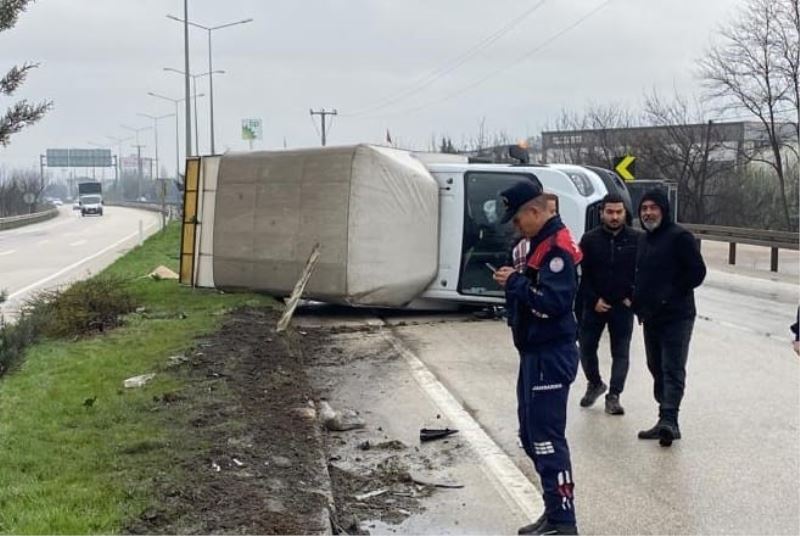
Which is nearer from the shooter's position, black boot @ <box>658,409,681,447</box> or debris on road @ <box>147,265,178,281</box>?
black boot @ <box>658,409,681,447</box>

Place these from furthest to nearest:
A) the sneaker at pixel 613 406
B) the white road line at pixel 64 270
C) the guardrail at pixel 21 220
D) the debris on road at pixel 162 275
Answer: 1. the guardrail at pixel 21 220
2. the white road line at pixel 64 270
3. the debris on road at pixel 162 275
4. the sneaker at pixel 613 406

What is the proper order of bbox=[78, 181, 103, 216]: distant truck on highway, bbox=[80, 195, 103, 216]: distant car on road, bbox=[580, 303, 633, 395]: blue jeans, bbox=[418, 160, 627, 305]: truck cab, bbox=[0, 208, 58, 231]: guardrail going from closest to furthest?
1. bbox=[580, 303, 633, 395]: blue jeans
2. bbox=[418, 160, 627, 305]: truck cab
3. bbox=[0, 208, 58, 231]: guardrail
4. bbox=[80, 195, 103, 216]: distant car on road
5. bbox=[78, 181, 103, 216]: distant truck on highway

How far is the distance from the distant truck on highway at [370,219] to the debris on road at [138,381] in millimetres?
4627

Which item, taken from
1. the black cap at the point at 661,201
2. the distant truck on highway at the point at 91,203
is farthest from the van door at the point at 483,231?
the distant truck on highway at the point at 91,203

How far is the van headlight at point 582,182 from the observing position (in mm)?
13000

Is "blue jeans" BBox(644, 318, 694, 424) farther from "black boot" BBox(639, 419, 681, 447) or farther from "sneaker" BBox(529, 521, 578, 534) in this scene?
"sneaker" BBox(529, 521, 578, 534)

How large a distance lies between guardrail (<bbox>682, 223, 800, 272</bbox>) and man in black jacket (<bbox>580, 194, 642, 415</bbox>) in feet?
48.5

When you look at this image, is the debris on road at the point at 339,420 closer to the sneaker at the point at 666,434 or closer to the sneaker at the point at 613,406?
the sneaker at the point at 613,406

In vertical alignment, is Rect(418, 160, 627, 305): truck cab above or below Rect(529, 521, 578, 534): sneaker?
above

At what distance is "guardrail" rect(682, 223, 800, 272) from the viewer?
23.6 m

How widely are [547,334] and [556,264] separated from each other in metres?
0.37

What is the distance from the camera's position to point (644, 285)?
22.8 ft

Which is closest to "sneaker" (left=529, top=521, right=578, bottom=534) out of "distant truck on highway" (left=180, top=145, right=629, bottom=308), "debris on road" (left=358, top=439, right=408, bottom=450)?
"debris on road" (left=358, top=439, right=408, bottom=450)

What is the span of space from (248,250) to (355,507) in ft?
28.2
